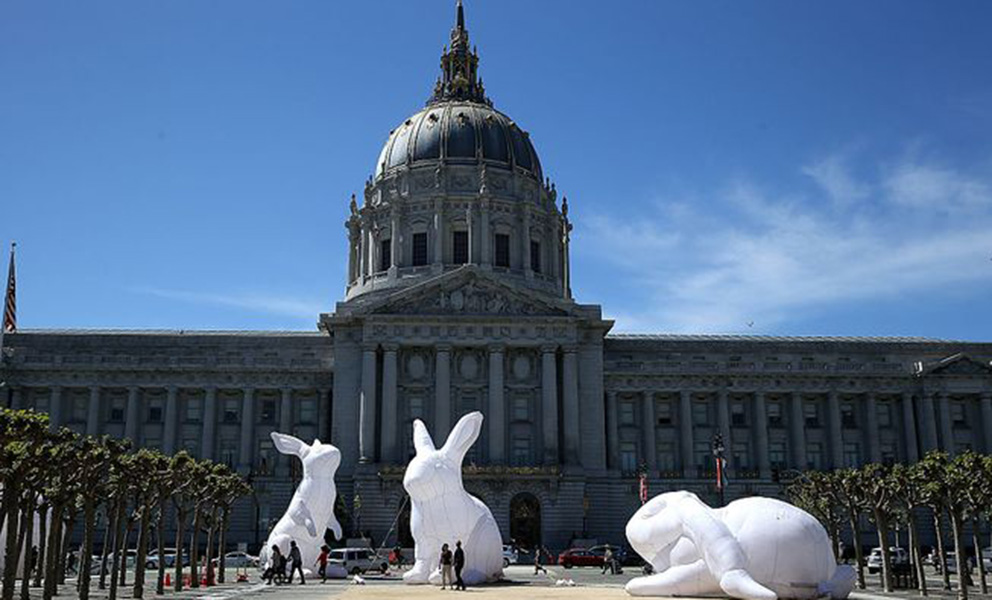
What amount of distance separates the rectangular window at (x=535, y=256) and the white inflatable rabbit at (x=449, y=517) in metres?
64.0

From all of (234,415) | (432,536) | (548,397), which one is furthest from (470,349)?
(432,536)

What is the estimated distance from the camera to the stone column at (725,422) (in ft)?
293

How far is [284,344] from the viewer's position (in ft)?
323

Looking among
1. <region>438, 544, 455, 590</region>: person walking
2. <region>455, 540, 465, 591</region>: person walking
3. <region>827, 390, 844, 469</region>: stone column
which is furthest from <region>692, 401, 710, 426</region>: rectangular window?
<region>455, 540, 465, 591</region>: person walking

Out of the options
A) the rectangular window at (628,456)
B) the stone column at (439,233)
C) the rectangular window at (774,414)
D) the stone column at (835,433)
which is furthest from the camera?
the stone column at (439,233)

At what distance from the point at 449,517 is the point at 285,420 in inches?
1970

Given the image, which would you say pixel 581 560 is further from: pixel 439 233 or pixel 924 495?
pixel 439 233

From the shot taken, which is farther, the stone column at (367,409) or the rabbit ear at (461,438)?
the stone column at (367,409)

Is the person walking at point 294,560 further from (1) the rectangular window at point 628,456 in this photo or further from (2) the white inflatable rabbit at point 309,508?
(1) the rectangular window at point 628,456

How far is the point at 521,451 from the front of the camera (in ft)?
279

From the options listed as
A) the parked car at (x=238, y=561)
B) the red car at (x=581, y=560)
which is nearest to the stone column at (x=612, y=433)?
the red car at (x=581, y=560)

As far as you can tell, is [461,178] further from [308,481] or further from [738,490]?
[308,481]

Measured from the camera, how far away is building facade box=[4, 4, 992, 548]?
83438 mm

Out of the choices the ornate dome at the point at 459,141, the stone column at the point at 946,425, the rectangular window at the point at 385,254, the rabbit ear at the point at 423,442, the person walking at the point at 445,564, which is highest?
the ornate dome at the point at 459,141
